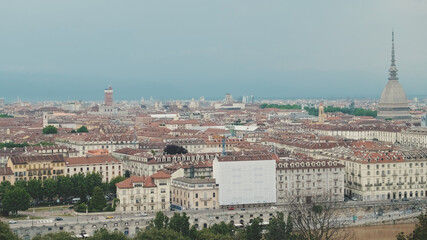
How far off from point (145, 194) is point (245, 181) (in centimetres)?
526

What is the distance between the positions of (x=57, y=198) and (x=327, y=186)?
15.0 m

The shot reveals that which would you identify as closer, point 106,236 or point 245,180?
point 106,236

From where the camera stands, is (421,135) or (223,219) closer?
(223,219)

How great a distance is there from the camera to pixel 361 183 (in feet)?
141

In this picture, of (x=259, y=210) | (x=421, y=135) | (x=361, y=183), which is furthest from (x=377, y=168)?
(x=421, y=135)

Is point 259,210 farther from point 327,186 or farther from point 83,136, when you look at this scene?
point 83,136

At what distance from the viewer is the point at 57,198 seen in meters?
43.2

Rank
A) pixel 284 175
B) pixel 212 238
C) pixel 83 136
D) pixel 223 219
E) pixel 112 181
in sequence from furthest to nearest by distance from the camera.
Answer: pixel 83 136
pixel 112 181
pixel 284 175
pixel 223 219
pixel 212 238

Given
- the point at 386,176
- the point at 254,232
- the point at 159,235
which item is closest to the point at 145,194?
the point at 254,232

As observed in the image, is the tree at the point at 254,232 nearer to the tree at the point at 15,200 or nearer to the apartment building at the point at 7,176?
the tree at the point at 15,200

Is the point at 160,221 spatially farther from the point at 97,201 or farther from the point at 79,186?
the point at 79,186

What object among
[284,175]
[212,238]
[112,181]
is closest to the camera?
[212,238]

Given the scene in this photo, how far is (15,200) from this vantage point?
37406 millimetres

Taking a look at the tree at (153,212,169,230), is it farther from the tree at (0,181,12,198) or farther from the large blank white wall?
the tree at (0,181,12,198)
